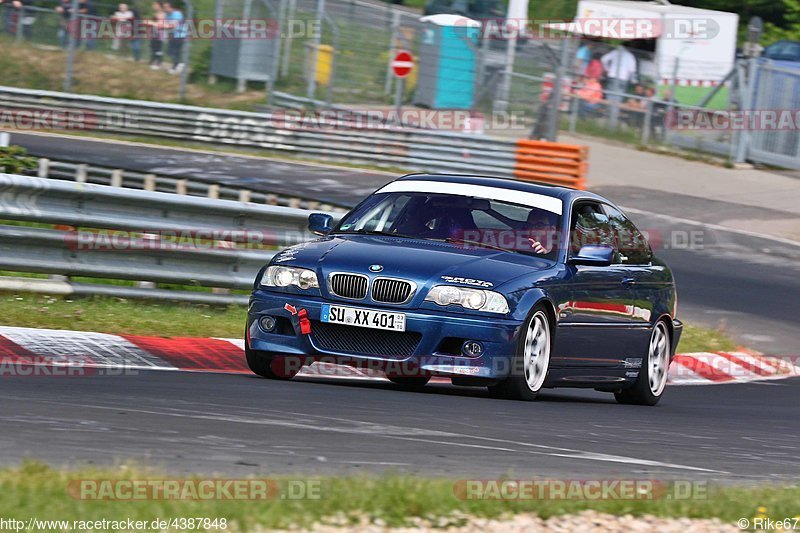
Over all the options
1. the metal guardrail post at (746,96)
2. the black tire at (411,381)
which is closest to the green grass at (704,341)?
the black tire at (411,381)

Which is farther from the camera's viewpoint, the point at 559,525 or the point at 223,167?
the point at 223,167

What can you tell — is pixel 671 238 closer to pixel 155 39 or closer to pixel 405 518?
pixel 155 39

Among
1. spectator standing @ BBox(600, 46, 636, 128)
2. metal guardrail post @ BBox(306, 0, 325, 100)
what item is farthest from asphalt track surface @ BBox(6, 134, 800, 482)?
spectator standing @ BBox(600, 46, 636, 128)

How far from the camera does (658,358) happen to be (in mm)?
10734

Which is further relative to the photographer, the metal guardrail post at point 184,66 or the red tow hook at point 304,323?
the metal guardrail post at point 184,66

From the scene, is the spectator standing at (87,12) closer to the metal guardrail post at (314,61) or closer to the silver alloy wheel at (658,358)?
the metal guardrail post at (314,61)

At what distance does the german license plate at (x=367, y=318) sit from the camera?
8398 millimetres

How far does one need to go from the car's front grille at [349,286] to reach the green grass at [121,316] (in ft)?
7.61

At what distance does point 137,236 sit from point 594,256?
3908 millimetres

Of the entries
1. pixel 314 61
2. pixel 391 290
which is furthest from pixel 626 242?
pixel 314 61

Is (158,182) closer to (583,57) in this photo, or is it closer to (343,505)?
(343,505)

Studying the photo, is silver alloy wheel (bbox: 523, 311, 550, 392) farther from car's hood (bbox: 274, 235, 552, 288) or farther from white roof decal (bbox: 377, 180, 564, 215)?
white roof decal (bbox: 377, 180, 564, 215)

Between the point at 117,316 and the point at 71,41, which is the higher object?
the point at 71,41

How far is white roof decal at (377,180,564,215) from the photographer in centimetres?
960
